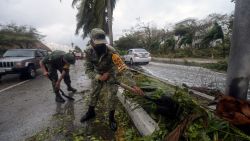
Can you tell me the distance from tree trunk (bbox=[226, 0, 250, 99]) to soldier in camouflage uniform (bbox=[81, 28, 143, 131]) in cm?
157

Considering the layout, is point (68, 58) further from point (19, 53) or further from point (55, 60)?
point (19, 53)

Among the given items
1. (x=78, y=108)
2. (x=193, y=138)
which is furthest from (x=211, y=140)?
(x=78, y=108)

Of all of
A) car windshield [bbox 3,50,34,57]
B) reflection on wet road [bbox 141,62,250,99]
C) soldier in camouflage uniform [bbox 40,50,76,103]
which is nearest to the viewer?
soldier in camouflage uniform [bbox 40,50,76,103]

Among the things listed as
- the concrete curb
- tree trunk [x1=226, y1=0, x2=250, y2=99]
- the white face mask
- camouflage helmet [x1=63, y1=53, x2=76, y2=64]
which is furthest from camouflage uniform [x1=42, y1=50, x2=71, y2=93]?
tree trunk [x1=226, y1=0, x2=250, y2=99]

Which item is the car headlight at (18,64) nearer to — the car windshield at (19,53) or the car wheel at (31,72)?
the car wheel at (31,72)

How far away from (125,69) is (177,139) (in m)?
1.72

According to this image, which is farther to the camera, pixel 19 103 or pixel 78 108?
pixel 19 103

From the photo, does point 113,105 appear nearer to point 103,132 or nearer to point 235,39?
point 103,132

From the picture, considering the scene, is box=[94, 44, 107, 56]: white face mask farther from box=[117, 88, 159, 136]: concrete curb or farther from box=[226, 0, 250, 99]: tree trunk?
box=[226, 0, 250, 99]: tree trunk

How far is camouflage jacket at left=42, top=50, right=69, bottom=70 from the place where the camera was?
6754 millimetres

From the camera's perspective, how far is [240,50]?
3314mm

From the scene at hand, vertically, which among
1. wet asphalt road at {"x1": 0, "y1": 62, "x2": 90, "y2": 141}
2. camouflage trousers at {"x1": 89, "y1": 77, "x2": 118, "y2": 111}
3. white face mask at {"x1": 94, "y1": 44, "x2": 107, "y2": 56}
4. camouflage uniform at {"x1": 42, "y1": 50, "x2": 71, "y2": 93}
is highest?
white face mask at {"x1": 94, "y1": 44, "x2": 107, "y2": 56}

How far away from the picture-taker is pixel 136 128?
4059 mm

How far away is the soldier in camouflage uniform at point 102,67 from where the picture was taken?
4.21m
